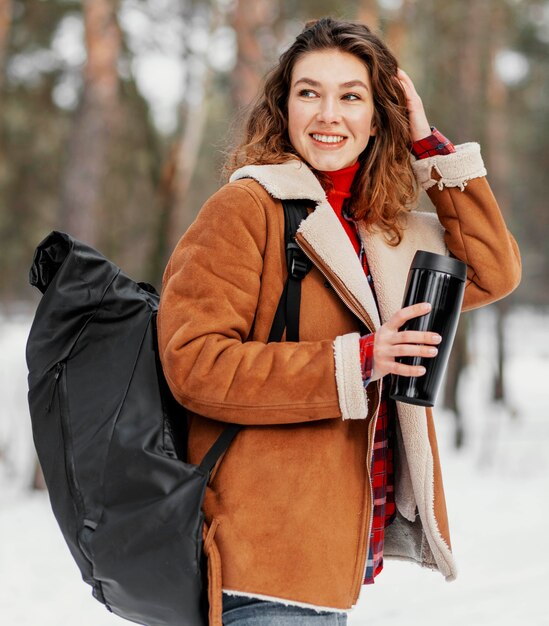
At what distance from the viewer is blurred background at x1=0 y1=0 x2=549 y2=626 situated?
5176mm

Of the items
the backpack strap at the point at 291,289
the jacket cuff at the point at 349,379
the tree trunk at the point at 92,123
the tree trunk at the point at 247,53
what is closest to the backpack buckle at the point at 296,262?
the backpack strap at the point at 291,289

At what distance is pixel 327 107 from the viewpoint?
193 centimetres

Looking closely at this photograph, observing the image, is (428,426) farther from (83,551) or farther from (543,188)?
(543,188)

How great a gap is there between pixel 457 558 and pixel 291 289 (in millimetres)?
4627

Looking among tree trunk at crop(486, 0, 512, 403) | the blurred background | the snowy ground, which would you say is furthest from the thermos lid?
tree trunk at crop(486, 0, 512, 403)

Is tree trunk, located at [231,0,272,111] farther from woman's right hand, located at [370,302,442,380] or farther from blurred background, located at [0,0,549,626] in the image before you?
woman's right hand, located at [370,302,442,380]

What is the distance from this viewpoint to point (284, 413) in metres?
1.65

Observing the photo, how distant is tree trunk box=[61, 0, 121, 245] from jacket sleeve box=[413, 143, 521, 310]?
6.20m

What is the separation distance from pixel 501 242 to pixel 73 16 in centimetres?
1131

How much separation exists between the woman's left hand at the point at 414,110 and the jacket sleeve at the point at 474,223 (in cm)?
9

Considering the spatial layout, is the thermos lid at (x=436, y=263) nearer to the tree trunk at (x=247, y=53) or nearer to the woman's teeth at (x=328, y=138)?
the woman's teeth at (x=328, y=138)

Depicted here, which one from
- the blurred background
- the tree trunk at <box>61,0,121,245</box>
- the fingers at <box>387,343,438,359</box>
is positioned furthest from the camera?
the tree trunk at <box>61,0,121,245</box>

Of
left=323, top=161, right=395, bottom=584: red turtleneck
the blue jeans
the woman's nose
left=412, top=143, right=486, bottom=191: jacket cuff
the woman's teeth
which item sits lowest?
the blue jeans

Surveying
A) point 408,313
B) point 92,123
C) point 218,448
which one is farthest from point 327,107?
point 92,123
